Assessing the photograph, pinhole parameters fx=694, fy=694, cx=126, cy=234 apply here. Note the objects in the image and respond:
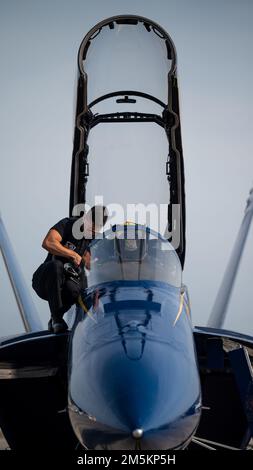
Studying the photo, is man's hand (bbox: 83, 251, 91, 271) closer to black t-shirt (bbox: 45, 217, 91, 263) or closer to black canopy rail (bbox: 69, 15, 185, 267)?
black t-shirt (bbox: 45, 217, 91, 263)

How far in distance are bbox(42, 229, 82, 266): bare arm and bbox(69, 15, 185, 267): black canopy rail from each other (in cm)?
162

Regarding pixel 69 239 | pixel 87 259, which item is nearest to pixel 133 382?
pixel 87 259

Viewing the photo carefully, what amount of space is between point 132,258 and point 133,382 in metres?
2.22

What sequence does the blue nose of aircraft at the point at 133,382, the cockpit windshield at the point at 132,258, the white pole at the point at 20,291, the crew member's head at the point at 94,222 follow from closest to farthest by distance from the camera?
the blue nose of aircraft at the point at 133,382 < the cockpit windshield at the point at 132,258 < the crew member's head at the point at 94,222 < the white pole at the point at 20,291

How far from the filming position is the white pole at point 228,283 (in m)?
12.8

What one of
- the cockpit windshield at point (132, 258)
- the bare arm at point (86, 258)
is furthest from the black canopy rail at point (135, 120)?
the bare arm at point (86, 258)

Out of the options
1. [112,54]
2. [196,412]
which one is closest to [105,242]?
[196,412]

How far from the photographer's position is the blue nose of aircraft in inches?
209

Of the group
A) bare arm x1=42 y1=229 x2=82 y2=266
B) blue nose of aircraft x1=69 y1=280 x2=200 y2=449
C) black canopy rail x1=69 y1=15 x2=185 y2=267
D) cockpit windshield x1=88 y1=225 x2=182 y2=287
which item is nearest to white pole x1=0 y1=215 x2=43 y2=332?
black canopy rail x1=69 y1=15 x2=185 y2=267

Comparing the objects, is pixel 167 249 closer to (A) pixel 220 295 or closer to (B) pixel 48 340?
(B) pixel 48 340

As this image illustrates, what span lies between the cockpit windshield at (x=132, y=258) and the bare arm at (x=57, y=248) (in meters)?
0.45

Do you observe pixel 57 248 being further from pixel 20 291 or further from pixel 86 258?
pixel 20 291

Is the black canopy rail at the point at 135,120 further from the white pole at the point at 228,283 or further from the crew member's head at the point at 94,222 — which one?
the white pole at the point at 228,283

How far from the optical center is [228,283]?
1327cm
